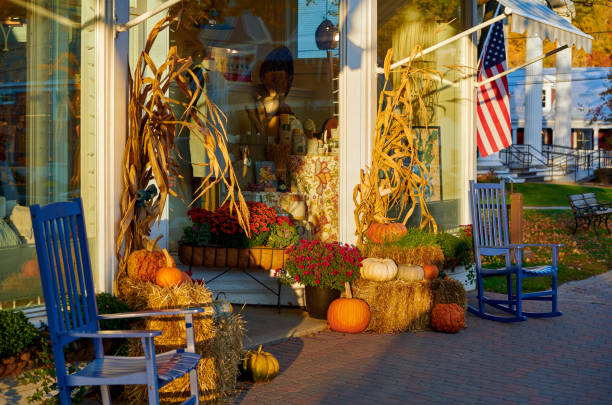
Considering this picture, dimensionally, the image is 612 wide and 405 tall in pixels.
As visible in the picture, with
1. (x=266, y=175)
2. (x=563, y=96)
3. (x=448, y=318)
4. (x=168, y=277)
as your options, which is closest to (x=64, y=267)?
(x=168, y=277)

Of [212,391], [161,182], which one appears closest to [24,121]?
[161,182]

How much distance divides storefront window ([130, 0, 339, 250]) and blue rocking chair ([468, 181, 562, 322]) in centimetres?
152

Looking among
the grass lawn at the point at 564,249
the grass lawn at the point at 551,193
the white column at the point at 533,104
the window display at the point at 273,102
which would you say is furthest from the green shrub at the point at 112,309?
the white column at the point at 533,104

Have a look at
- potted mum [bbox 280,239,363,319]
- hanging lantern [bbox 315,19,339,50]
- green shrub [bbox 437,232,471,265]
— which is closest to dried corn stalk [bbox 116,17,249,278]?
potted mum [bbox 280,239,363,319]

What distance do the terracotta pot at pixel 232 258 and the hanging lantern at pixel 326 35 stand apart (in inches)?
94.9

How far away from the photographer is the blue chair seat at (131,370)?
3701 millimetres

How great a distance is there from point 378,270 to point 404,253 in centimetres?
47

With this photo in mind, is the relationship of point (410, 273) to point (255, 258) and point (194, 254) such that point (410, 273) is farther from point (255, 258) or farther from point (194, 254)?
point (194, 254)

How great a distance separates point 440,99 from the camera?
9.51 m

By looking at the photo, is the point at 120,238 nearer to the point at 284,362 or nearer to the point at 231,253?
the point at 284,362

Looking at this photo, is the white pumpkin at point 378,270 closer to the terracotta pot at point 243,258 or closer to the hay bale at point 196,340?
the terracotta pot at point 243,258

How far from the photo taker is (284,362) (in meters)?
5.94

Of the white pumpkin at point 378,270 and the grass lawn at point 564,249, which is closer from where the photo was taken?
the white pumpkin at point 378,270

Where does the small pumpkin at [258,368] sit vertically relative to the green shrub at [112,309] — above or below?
below
